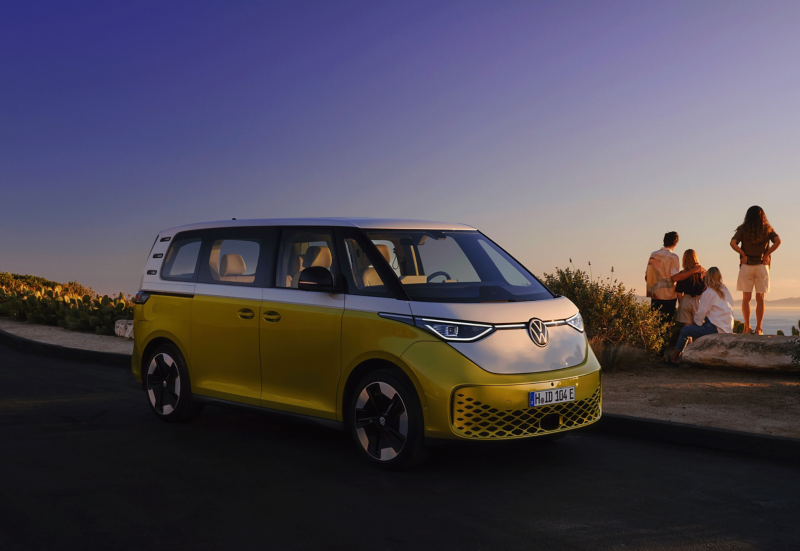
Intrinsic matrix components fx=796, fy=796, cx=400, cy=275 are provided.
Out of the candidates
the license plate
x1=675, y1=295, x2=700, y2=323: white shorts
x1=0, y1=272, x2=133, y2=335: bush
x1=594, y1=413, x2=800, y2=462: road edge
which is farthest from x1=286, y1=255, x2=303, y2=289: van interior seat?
x1=0, y1=272, x2=133, y2=335: bush

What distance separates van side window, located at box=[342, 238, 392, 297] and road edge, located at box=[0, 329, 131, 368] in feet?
23.6

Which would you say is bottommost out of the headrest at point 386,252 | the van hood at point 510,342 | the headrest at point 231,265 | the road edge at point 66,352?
the road edge at point 66,352

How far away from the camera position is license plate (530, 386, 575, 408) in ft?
19.0

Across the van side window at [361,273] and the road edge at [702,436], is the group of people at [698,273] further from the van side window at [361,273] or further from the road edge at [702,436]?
the van side window at [361,273]

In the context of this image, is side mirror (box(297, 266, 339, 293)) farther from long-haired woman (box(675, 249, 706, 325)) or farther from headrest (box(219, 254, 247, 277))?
long-haired woman (box(675, 249, 706, 325))

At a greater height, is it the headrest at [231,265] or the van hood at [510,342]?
the headrest at [231,265]

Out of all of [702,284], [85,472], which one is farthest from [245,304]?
[702,284]

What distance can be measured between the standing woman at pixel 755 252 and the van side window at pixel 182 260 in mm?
9974

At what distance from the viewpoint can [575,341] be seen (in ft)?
20.6

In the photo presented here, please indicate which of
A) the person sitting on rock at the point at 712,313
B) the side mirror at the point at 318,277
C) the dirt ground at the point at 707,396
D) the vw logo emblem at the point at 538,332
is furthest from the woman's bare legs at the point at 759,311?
the side mirror at the point at 318,277

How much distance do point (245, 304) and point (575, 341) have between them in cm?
286

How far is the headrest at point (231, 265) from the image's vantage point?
7.36m

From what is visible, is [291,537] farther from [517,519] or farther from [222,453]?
[222,453]

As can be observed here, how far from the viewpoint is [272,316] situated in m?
6.76
